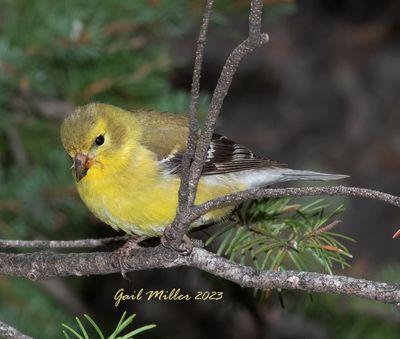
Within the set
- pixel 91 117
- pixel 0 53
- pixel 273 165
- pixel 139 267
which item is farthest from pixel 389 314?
pixel 0 53

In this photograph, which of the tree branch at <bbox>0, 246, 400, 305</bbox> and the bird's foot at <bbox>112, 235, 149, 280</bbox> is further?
the bird's foot at <bbox>112, 235, 149, 280</bbox>

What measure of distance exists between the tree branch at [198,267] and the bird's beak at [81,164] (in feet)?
1.84

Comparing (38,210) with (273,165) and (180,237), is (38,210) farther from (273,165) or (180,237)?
(180,237)

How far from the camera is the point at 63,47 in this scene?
13.1ft

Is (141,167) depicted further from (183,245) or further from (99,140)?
(183,245)

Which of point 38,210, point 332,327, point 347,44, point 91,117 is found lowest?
point 332,327

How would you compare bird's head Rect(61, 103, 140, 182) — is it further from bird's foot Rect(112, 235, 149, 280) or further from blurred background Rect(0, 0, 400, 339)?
blurred background Rect(0, 0, 400, 339)

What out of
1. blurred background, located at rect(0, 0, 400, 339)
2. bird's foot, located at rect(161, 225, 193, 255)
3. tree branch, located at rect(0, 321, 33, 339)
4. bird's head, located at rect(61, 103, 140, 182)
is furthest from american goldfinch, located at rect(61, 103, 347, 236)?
tree branch, located at rect(0, 321, 33, 339)

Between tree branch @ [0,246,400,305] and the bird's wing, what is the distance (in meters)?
0.85

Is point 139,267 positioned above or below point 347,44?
below

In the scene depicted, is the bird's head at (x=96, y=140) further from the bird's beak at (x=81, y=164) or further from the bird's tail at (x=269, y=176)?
the bird's tail at (x=269, y=176)

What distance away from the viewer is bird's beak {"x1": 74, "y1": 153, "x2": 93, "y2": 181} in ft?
11.6

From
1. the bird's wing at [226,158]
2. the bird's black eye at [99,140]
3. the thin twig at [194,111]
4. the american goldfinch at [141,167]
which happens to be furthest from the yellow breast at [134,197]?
the thin twig at [194,111]

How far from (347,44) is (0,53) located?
534cm
